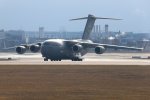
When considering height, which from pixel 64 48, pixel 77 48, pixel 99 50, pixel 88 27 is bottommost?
pixel 99 50

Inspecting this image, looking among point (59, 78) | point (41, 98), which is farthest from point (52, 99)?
point (59, 78)

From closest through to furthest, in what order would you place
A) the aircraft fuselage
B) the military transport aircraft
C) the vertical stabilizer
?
1. the aircraft fuselage
2. the military transport aircraft
3. the vertical stabilizer

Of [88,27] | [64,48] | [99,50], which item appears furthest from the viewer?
[88,27]

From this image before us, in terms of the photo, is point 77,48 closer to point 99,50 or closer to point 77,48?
point 77,48

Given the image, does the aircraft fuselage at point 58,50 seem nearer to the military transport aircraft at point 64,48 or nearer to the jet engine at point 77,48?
the military transport aircraft at point 64,48

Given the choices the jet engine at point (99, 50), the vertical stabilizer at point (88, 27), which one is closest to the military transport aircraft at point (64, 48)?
the jet engine at point (99, 50)

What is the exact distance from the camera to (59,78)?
44625 millimetres

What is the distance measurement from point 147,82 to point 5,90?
35.8 feet

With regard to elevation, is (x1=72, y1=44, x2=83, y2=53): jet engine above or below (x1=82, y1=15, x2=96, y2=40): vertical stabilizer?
below

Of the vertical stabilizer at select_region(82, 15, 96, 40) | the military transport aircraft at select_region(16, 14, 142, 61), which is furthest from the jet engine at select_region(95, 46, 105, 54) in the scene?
the vertical stabilizer at select_region(82, 15, 96, 40)

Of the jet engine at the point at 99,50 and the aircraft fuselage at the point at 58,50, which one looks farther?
the jet engine at the point at 99,50

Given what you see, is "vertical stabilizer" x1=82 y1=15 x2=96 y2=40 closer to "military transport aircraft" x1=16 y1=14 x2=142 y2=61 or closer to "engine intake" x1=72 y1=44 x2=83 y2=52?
"military transport aircraft" x1=16 y1=14 x2=142 y2=61

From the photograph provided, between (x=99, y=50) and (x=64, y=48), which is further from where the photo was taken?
(x=64, y=48)

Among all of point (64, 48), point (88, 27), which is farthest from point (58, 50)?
point (88, 27)
